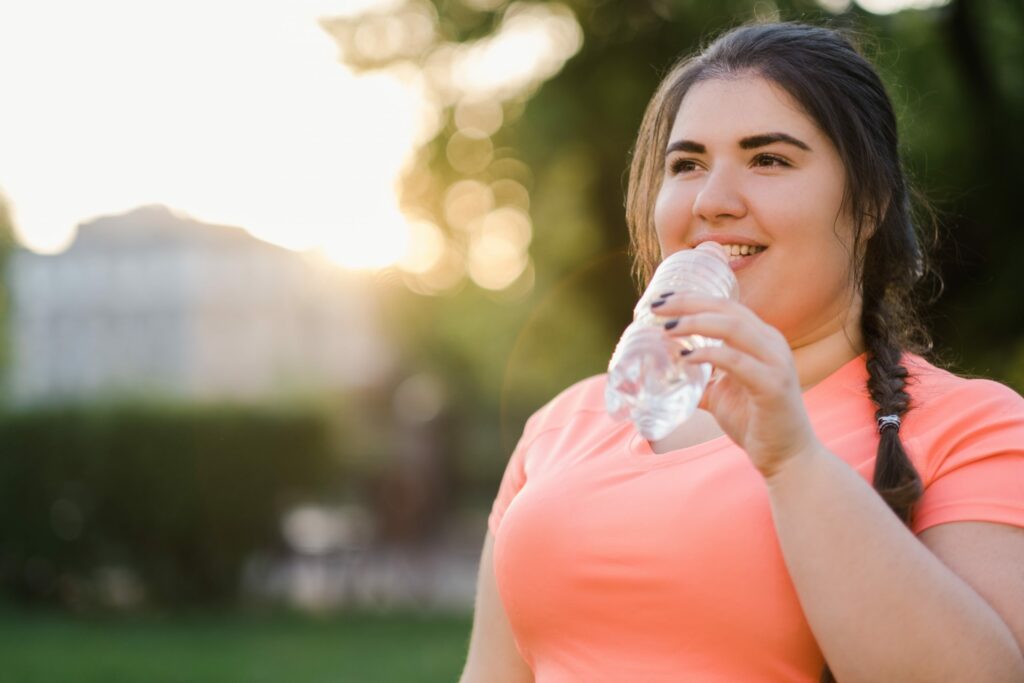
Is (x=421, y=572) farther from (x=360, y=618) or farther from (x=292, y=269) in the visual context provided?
(x=292, y=269)

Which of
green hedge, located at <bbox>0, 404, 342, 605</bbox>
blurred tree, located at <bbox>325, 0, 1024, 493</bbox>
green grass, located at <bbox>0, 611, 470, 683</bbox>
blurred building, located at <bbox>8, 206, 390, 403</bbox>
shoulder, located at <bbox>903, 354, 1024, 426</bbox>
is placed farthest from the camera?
blurred building, located at <bbox>8, 206, 390, 403</bbox>

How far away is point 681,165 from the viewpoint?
2182 millimetres

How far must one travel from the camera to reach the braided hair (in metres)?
2.09

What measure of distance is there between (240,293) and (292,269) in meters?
3.18

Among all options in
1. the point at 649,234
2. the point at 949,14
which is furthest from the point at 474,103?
the point at 649,234

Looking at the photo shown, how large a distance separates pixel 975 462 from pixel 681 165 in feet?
2.54

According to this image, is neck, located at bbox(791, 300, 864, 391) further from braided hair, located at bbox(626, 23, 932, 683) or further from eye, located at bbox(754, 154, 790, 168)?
eye, located at bbox(754, 154, 790, 168)

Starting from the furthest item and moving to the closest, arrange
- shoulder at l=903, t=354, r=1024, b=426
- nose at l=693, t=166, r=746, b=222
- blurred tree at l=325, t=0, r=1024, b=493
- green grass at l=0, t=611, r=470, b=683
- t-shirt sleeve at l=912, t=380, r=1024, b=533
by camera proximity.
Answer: green grass at l=0, t=611, r=470, b=683 → blurred tree at l=325, t=0, r=1024, b=493 → nose at l=693, t=166, r=746, b=222 → shoulder at l=903, t=354, r=1024, b=426 → t-shirt sleeve at l=912, t=380, r=1024, b=533

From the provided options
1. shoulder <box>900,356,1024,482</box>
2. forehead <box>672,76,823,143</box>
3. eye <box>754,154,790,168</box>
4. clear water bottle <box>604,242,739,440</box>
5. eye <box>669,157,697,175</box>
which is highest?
forehead <box>672,76,823,143</box>

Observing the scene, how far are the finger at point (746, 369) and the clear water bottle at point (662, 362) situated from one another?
0.11 m

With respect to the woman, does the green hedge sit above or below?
below

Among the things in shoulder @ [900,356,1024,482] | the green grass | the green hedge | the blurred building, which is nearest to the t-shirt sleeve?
shoulder @ [900,356,1024,482]

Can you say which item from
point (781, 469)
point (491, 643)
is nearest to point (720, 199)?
point (781, 469)

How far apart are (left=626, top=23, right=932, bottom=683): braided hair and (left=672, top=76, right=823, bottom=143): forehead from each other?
20mm
